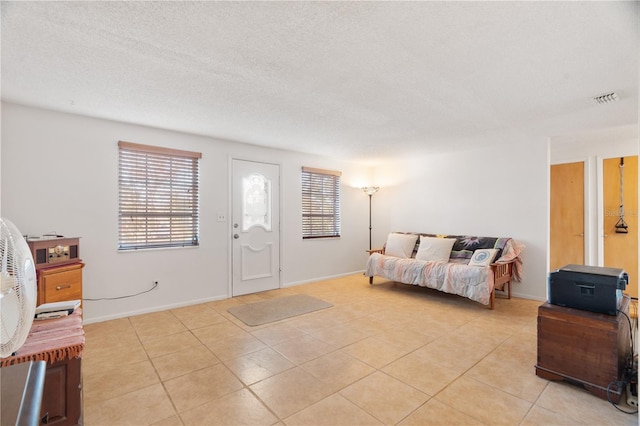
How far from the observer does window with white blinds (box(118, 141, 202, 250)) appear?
355 centimetres

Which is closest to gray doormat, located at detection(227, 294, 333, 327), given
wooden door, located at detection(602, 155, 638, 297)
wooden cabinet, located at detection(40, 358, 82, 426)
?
wooden cabinet, located at detection(40, 358, 82, 426)

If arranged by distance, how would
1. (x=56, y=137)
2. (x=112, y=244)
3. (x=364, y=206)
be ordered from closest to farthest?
(x=56, y=137)
(x=112, y=244)
(x=364, y=206)

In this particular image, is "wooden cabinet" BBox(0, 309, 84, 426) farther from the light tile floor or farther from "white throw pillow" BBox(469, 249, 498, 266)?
"white throw pillow" BBox(469, 249, 498, 266)

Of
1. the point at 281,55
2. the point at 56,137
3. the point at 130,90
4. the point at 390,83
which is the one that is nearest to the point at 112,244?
the point at 56,137

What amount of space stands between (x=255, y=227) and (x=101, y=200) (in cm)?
191

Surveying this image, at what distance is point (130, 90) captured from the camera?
262 centimetres

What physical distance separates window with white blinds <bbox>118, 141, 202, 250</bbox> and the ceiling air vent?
4.24 m

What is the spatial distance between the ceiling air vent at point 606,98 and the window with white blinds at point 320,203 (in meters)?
3.60

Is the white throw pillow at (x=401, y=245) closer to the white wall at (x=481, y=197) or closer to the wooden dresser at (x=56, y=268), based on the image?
the white wall at (x=481, y=197)

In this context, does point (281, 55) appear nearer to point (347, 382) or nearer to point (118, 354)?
point (347, 382)

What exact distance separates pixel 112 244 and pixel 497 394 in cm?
384

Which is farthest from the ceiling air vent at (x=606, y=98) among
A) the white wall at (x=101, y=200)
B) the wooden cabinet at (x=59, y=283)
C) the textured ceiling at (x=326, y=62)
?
the wooden cabinet at (x=59, y=283)

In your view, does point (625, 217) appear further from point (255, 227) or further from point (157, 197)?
point (157, 197)

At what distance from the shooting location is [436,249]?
4.55 meters
